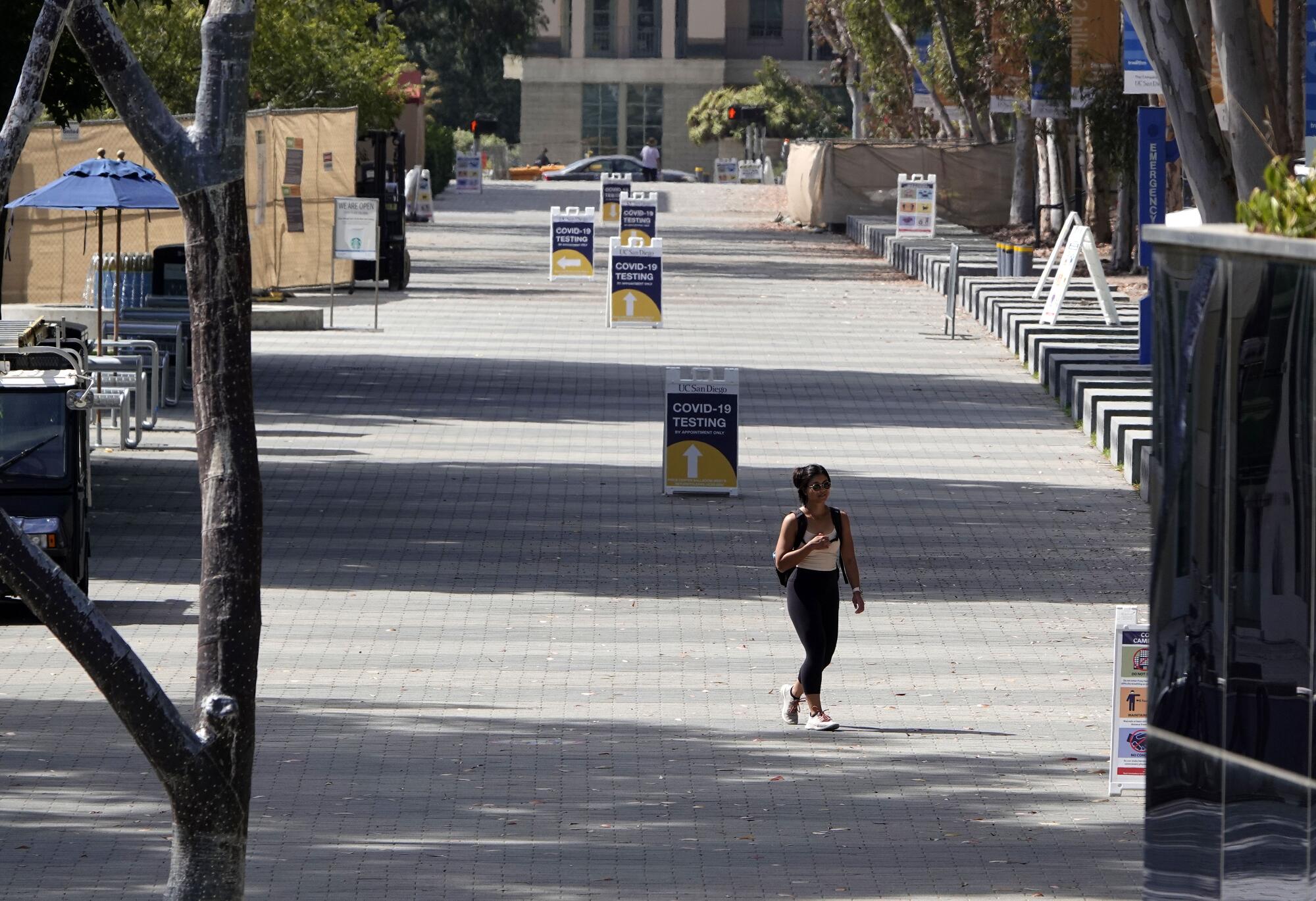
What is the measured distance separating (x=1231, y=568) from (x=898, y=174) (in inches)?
1804

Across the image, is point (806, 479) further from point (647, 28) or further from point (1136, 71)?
point (647, 28)

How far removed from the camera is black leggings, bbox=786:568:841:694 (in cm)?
964

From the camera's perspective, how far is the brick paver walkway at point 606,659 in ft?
25.3

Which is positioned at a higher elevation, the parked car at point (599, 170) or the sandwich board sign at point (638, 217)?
the parked car at point (599, 170)

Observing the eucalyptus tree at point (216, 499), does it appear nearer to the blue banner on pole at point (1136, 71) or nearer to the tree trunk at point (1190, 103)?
the tree trunk at point (1190, 103)

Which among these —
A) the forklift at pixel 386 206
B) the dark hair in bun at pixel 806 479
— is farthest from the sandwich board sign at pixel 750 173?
the dark hair in bun at pixel 806 479

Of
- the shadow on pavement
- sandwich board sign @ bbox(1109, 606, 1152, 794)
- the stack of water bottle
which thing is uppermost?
the stack of water bottle

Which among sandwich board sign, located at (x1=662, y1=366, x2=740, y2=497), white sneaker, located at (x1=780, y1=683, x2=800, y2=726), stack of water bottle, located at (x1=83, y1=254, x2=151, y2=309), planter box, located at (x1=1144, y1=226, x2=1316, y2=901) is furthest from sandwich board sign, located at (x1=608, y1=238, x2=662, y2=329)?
planter box, located at (x1=1144, y1=226, x2=1316, y2=901)

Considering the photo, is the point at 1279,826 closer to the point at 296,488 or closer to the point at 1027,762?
A: the point at 1027,762

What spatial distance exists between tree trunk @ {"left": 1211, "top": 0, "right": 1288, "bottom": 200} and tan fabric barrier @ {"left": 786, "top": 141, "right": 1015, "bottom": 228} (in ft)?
107

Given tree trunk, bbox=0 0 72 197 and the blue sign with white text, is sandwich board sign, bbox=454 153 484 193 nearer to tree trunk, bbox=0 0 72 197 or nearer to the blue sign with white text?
the blue sign with white text

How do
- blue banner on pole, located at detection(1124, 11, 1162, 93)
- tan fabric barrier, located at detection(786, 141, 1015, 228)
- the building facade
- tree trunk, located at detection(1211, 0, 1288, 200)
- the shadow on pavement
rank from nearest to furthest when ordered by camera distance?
the shadow on pavement, tree trunk, located at detection(1211, 0, 1288, 200), blue banner on pole, located at detection(1124, 11, 1162, 93), tan fabric barrier, located at detection(786, 141, 1015, 228), the building facade

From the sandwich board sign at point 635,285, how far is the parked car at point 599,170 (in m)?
58.4

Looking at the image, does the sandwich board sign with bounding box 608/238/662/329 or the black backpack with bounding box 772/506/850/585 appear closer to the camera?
the black backpack with bounding box 772/506/850/585
